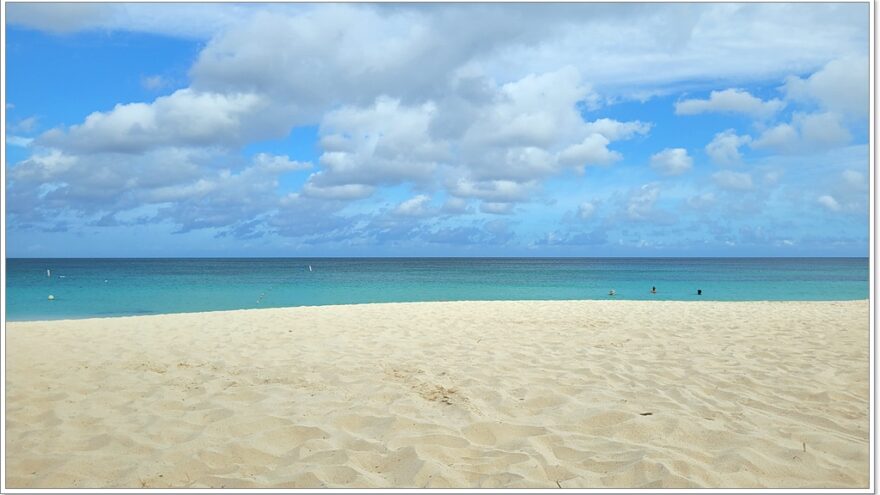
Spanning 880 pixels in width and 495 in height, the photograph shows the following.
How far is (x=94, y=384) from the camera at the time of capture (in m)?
5.92

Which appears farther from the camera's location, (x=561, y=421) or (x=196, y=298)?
(x=196, y=298)

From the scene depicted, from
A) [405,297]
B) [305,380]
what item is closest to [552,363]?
[305,380]

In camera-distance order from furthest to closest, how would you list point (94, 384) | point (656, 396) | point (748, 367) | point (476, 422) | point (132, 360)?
point (132, 360) → point (748, 367) → point (94, 384) → point (656, 396) → point (476, 422)

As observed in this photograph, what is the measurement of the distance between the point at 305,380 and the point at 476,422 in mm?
2234

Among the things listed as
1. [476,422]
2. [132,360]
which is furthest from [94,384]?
[476,422]

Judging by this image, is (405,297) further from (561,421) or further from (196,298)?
(561,421)

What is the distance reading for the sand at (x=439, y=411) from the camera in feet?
12.1

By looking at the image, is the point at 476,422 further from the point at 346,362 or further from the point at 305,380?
the point at 346,362

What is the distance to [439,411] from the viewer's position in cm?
492

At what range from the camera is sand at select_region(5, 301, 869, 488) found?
12.1ft

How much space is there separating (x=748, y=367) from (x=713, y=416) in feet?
7.72

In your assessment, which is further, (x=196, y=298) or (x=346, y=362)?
(x=196, y=298)

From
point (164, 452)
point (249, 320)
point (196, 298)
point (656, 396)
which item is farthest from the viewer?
point (196, 298)

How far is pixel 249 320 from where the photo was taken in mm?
11922
